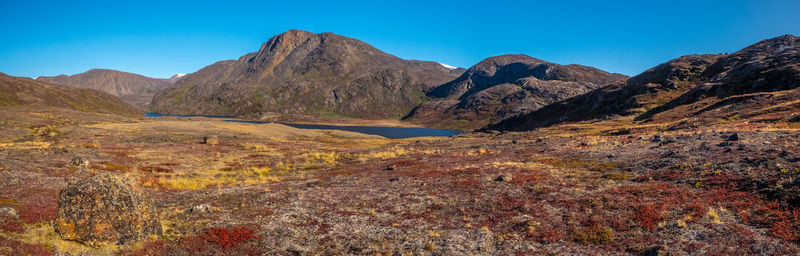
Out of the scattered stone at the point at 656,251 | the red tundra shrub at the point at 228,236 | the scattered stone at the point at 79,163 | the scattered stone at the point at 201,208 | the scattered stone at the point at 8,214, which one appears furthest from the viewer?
the scattered stone at the point at 79,163

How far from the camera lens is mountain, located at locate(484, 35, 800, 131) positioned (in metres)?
83.9

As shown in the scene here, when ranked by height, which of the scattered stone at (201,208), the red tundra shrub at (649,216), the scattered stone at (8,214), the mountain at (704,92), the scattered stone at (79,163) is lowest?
the scattered stone at (201,208)

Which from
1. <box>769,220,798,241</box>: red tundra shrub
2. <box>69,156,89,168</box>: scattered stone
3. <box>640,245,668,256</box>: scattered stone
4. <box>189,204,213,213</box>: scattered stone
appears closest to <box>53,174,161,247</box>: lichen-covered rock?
<box>189,204,213,213</box>: scattered stone

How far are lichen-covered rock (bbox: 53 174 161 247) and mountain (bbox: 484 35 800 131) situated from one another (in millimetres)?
87689

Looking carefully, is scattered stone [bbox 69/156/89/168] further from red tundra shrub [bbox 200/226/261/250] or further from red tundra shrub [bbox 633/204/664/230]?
red tundra shrub [bbox 633/204/664/230]

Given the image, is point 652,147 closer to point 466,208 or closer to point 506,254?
point 466,208

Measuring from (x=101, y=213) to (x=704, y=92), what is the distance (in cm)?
17461

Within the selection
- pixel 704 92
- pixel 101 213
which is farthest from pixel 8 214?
pixel 704 92

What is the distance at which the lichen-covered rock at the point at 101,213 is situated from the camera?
13688 millimetres

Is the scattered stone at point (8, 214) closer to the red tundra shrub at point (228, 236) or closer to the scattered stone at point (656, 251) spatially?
the red tundra shrub at point (228, 236)

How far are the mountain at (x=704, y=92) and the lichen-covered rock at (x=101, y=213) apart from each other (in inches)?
3452

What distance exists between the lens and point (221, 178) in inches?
1484

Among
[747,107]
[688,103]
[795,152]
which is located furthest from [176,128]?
[688,103]

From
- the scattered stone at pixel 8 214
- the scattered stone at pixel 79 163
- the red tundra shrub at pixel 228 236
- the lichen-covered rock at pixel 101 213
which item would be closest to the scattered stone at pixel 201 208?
the red tundra shrub at pixel 228 236
